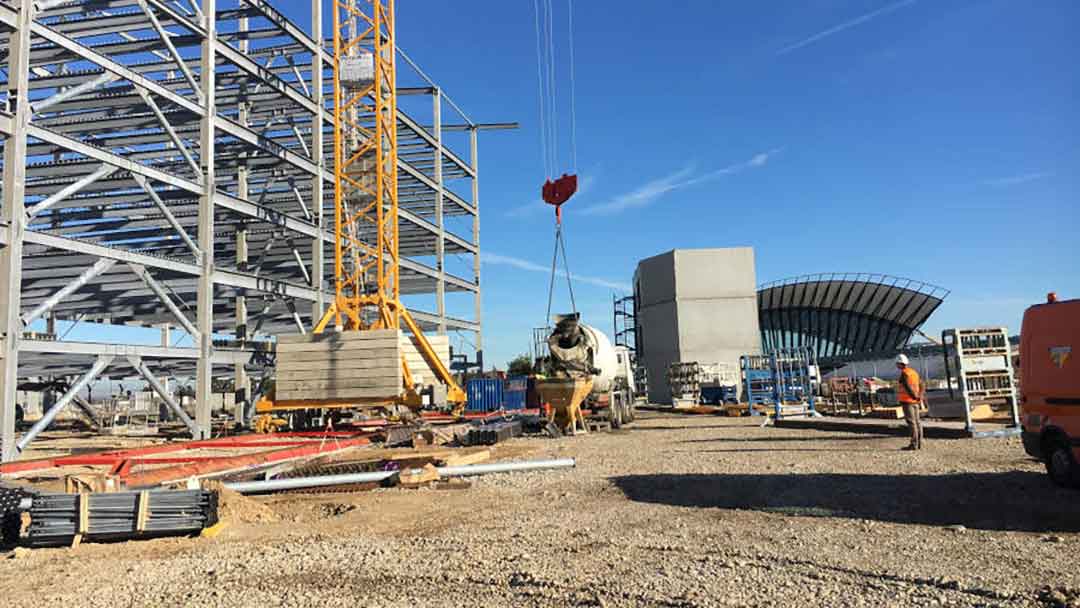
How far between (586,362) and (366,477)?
8.80 meters

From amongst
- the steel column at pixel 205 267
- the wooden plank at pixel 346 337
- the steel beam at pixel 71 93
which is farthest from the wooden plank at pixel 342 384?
the steel beam at pixel 71 93

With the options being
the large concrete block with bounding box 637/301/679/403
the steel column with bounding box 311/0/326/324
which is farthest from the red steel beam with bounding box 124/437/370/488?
the large concrete block with bounding box 637/301/679/403

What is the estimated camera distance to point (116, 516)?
22.7ft

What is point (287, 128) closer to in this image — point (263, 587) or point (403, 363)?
point (403, 363)

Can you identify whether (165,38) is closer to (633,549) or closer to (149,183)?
(149,183)

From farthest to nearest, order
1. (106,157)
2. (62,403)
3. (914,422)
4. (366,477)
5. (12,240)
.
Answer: (106,157), (62,403), (12,240), (914,422), (366,477)

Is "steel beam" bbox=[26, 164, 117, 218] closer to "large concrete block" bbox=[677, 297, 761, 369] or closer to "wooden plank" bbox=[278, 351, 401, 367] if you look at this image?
"wooden plank" bbox=[278, 351, 401, 367]

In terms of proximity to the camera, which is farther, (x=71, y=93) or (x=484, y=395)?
(x=484, y=395)

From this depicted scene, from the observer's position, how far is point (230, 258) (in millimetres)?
34750

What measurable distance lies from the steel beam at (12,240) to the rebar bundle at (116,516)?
9.82 metres

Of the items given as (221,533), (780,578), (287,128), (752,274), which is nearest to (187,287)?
(287,128)

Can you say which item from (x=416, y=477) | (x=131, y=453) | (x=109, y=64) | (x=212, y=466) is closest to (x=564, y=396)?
(x=416, y=477)

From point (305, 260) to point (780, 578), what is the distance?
32280 millimetres

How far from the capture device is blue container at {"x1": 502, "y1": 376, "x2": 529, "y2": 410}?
34750 mm
